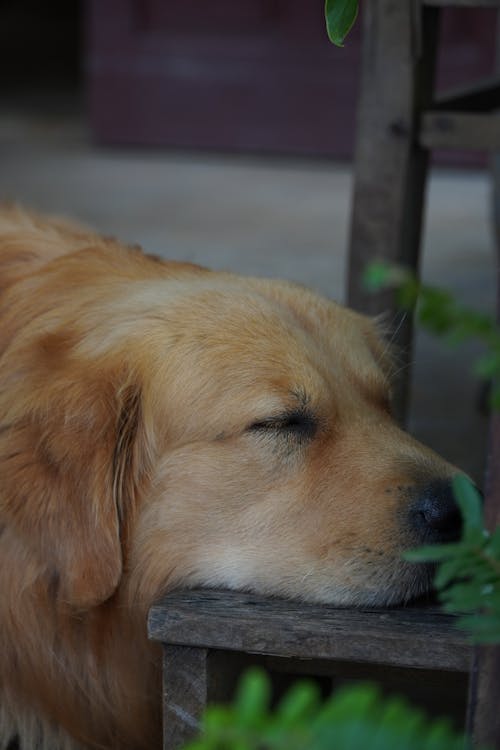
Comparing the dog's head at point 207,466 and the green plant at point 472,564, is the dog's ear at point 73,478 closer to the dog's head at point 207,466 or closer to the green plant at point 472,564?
the dog's head at point 207,466

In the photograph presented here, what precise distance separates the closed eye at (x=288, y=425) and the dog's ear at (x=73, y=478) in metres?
0.25

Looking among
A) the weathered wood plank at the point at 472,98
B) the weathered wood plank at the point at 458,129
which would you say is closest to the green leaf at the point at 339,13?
the weathered wood plank at the point at 458,129

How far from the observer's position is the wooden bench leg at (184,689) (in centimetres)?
192

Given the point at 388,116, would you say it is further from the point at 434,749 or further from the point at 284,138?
the point at 284,138

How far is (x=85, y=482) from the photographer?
216 centimetres

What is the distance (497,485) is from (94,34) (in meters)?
8.93

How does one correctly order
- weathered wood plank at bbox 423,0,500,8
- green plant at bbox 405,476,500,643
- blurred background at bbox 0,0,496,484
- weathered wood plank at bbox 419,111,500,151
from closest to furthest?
green plant at bbox 405,476,500,643 < weathered wood plank at bbox 423,0,500,8 < weathered wood plank at bbox 419,111,500,151 < blurred background at bbox 0,0,496,484

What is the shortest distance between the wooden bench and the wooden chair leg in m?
1.70

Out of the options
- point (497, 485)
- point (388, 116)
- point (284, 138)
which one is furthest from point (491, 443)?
point (284, 138)

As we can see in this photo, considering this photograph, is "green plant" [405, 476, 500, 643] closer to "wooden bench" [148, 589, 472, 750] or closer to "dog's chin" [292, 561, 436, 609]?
"wooden bench" [148, 589, 472, 750]

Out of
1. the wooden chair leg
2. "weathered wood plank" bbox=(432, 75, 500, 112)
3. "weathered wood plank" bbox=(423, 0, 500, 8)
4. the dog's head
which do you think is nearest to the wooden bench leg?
the dog's head

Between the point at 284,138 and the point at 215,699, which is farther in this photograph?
the point at 284,138

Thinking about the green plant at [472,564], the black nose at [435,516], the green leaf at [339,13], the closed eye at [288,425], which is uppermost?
the green leaf at [339,13]

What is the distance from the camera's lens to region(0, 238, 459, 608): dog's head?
2078 millimetres
